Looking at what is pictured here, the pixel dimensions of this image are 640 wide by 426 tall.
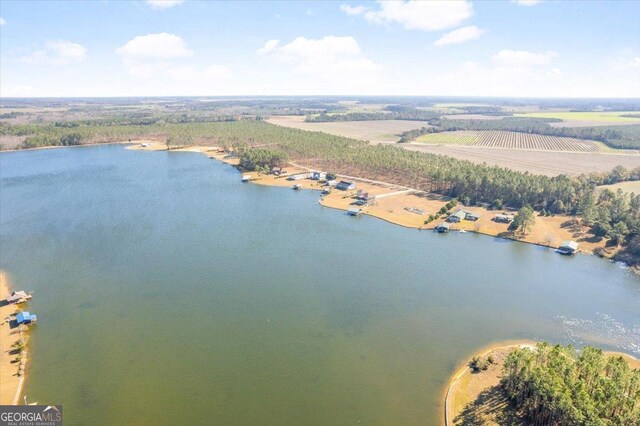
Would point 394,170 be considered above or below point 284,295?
above

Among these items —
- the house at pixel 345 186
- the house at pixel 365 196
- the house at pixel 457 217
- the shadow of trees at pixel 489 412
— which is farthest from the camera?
the house at pixel 345 186

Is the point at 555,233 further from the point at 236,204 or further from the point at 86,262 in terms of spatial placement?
the point at 86,262

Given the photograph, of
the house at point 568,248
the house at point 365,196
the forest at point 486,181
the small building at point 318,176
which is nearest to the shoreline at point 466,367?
the house at point 568,248

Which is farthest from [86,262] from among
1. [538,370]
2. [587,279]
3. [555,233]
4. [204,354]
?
[555,233]

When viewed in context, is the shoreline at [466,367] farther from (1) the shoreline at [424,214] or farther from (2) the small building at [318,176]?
(2) the small building at [318,176]

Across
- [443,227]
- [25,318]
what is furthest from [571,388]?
[25,318]

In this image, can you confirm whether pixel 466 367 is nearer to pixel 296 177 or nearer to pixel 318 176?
pixel 318 176

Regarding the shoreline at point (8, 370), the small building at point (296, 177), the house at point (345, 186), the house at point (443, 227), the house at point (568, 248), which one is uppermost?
the small building at point (296, 177)
